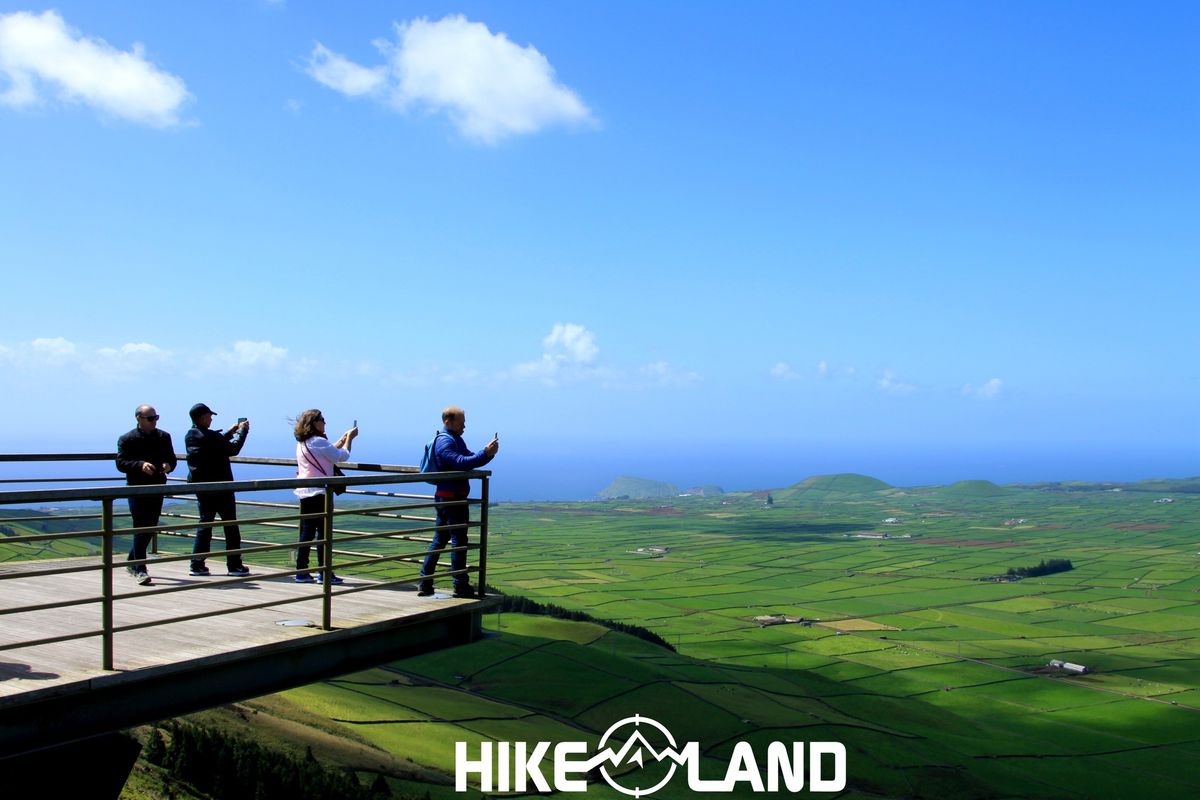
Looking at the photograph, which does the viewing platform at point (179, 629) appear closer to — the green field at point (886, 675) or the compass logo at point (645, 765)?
the compass logo at point (645, 765)

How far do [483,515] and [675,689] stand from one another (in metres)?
74.5

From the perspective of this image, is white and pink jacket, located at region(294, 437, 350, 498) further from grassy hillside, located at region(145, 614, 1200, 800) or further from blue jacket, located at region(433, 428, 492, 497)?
grassy hillside, located at region(145, 614, 1200, 800)

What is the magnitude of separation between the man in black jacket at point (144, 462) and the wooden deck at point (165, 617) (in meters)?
0.79

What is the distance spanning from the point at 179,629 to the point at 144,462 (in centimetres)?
352

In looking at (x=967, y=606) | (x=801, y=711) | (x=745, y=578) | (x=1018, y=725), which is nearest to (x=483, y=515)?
(x=801, y=711)

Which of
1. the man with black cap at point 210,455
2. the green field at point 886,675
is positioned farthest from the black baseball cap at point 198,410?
the green field at point 886,675

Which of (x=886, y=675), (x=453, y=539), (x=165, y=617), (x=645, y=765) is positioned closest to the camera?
(x=165, y=617)

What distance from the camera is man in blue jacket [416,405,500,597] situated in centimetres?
1352

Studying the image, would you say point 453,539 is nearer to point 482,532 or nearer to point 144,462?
point 482,532

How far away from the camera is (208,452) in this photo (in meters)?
14.5

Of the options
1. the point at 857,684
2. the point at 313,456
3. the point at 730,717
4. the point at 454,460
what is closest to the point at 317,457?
Answer: the point at 313,456

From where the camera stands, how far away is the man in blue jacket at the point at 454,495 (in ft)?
44.3

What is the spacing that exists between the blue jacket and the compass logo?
49860 millimetres

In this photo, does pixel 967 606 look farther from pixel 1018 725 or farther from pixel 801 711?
pixel 801 711
